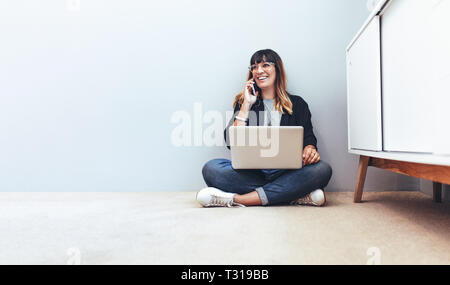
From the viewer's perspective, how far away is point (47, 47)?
1730 millimetres

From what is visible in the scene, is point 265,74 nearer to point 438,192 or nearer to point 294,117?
point 294,117

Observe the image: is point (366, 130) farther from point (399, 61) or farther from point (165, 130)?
point (165, 130)

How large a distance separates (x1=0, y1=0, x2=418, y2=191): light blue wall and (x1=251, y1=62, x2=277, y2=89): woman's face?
17 cm

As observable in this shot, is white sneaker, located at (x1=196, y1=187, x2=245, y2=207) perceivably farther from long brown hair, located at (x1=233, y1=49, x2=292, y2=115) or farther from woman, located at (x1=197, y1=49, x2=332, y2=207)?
long brown hair, located at (x1=233, y1=49, x2=292, y2=115)

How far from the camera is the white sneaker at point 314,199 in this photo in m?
1.25

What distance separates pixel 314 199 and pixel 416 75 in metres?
0.59

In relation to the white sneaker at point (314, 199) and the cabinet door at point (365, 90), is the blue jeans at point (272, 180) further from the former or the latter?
the cabinet door at point (365, 90)

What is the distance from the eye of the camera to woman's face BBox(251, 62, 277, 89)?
1518mm

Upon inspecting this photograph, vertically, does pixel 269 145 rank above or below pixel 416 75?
below

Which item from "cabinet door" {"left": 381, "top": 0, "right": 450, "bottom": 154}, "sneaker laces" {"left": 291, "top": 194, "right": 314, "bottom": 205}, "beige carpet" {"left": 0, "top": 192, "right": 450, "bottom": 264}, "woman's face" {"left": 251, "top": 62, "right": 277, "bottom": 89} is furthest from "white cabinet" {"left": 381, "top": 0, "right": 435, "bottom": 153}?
"woman's face" {"left": 251, "top": 62, "right": 277, "bottom": 89}

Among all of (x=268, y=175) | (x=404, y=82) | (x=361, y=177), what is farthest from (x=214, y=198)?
(x=404, y=82)

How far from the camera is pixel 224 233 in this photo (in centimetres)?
87
